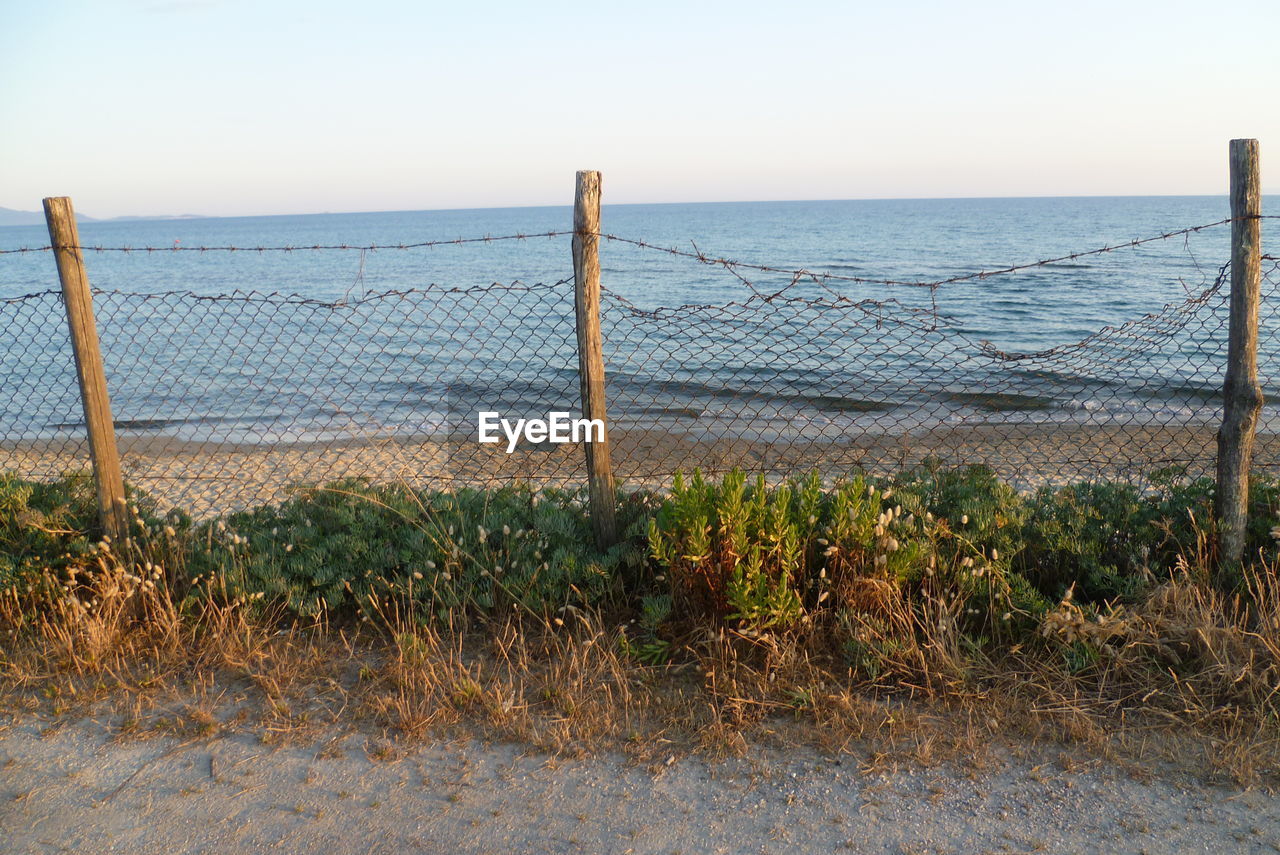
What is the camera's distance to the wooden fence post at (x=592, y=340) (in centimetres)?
438

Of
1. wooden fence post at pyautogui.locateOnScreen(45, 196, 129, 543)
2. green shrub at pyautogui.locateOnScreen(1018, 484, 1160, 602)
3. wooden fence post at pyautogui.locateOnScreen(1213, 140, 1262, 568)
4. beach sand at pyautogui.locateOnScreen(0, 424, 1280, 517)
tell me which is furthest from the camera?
beach sand at pyautogui.locateOnScreen(0, 424, 1280, 517)

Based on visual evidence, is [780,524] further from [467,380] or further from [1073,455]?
[467,380]

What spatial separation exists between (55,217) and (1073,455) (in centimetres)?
911

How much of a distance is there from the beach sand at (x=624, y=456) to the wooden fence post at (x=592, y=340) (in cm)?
371

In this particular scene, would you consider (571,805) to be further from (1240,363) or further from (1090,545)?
(1240,363)

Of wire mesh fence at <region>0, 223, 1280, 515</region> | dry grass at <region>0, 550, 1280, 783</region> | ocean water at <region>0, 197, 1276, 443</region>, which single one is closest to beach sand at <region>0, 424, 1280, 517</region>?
wire mesh fence at <region>0, 223, 1280, 515</region>

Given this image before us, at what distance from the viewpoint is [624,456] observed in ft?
33.3

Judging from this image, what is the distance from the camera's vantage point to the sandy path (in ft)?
9.60

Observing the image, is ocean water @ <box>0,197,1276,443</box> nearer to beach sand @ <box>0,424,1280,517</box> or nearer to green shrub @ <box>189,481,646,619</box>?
beach sand @ <box>0,424,1280,517</box>

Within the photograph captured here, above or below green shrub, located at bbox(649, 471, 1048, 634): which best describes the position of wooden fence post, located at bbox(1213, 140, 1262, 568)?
above

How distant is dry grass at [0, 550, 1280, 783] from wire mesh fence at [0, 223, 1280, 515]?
1.91m

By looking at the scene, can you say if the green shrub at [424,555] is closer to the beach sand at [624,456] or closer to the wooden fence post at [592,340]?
the wooden fence post at [592,340]

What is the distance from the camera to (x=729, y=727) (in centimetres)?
354

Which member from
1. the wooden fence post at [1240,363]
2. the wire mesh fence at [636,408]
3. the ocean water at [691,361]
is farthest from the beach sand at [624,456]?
the wooden fence post at [1240,363]
